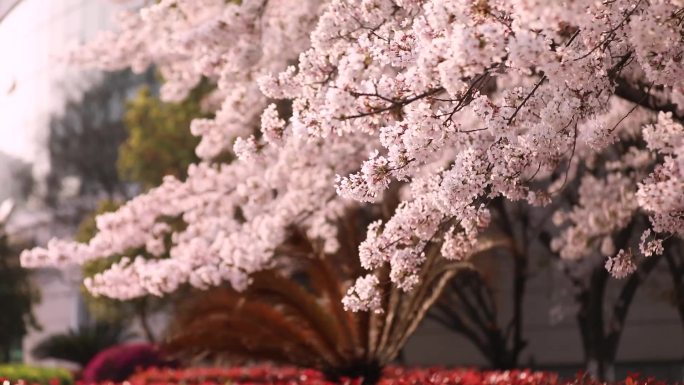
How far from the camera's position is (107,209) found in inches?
925

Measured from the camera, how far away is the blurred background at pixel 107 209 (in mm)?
18797

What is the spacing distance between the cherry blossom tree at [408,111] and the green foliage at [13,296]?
812 inches

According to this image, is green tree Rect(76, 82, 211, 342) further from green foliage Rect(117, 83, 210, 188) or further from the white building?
the white building

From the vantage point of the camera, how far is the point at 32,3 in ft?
151

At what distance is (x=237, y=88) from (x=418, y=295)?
2628 mm

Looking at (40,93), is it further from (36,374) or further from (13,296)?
(36,374)

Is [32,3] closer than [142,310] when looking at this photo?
No

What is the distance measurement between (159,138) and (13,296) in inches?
383

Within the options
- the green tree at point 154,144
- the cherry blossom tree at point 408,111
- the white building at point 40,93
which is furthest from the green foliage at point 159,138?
the cherry blossom tree at point 408,111

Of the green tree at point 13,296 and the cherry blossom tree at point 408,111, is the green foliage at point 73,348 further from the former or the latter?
the cherry blossom tree at point 408,111

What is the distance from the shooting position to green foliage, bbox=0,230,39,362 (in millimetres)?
29953

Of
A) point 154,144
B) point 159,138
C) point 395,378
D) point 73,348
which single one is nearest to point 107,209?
point 154,144

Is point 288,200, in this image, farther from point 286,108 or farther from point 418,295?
point 286,108

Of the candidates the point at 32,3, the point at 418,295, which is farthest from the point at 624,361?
the point at 32,3
